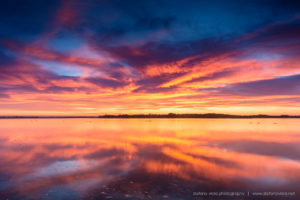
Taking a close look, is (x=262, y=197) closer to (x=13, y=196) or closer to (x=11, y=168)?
(x=13, y=196)

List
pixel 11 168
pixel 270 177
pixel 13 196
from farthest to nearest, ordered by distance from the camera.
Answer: pixel 11 168 → pixel 270 177 → pixel 13 196

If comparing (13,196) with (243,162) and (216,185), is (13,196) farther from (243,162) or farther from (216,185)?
(243,162)

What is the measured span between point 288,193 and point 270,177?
7.09 ft

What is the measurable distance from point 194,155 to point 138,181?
709 cm

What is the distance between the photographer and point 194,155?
1523cm

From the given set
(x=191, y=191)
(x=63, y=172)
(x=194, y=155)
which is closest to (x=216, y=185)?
(x=191, y=191)

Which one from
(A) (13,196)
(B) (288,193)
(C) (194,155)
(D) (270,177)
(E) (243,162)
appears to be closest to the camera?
(A) (13,196)

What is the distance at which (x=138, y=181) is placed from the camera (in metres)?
9.22

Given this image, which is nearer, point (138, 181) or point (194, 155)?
point (138, 181)

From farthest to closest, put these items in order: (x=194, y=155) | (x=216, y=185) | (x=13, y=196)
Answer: (x=194, y=155) → (x=216, y=185) → (x=13, y=196)

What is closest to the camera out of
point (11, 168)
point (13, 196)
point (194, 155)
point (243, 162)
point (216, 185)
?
point (13, 196)

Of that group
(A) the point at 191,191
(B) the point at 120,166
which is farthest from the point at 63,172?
(A) the point at 191,191

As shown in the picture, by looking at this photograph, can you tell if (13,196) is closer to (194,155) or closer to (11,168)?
(11,168)

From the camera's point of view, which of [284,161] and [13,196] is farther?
[284,161]
